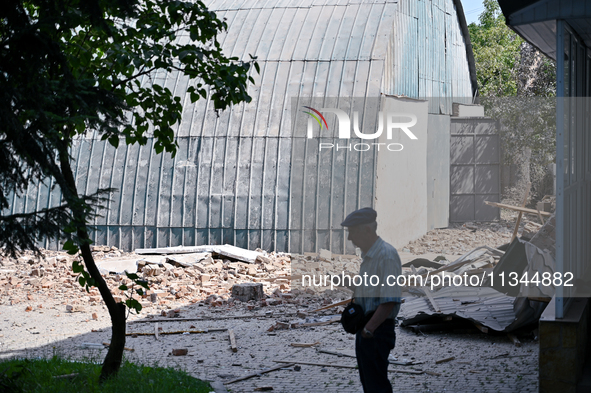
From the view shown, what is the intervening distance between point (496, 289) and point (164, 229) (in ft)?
27.2

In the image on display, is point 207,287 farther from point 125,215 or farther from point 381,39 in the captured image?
point 381,39

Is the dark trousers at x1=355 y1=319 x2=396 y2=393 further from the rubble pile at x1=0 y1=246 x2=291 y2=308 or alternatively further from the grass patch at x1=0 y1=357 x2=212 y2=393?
the rubble pile at x1=0 y1=246 x2=291 y2=308

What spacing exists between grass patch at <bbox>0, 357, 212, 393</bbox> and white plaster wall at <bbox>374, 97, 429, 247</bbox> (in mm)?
8826

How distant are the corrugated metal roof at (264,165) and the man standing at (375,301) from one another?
9.79m

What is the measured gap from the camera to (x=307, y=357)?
27.1ft

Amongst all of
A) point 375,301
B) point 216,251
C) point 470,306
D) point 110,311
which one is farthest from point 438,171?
point 375,301

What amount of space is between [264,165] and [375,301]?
10901mm

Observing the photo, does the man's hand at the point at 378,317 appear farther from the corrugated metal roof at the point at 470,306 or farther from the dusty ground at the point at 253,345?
the corrugated metal roof at the point at 470,306

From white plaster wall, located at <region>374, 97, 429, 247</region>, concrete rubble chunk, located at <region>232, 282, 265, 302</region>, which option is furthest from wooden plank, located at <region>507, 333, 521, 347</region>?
white plaster wall, located at <region>374, 97, 429, 247</region>

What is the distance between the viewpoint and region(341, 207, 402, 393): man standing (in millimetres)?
4831

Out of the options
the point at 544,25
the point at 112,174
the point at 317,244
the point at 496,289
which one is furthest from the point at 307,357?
the point at 112,174

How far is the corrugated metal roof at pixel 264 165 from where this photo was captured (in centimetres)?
1519

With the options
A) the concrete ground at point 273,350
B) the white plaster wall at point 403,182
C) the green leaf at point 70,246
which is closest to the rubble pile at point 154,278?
the concrete ground at point 273,350

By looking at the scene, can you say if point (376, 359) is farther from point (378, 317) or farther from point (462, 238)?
point (462, 238)
